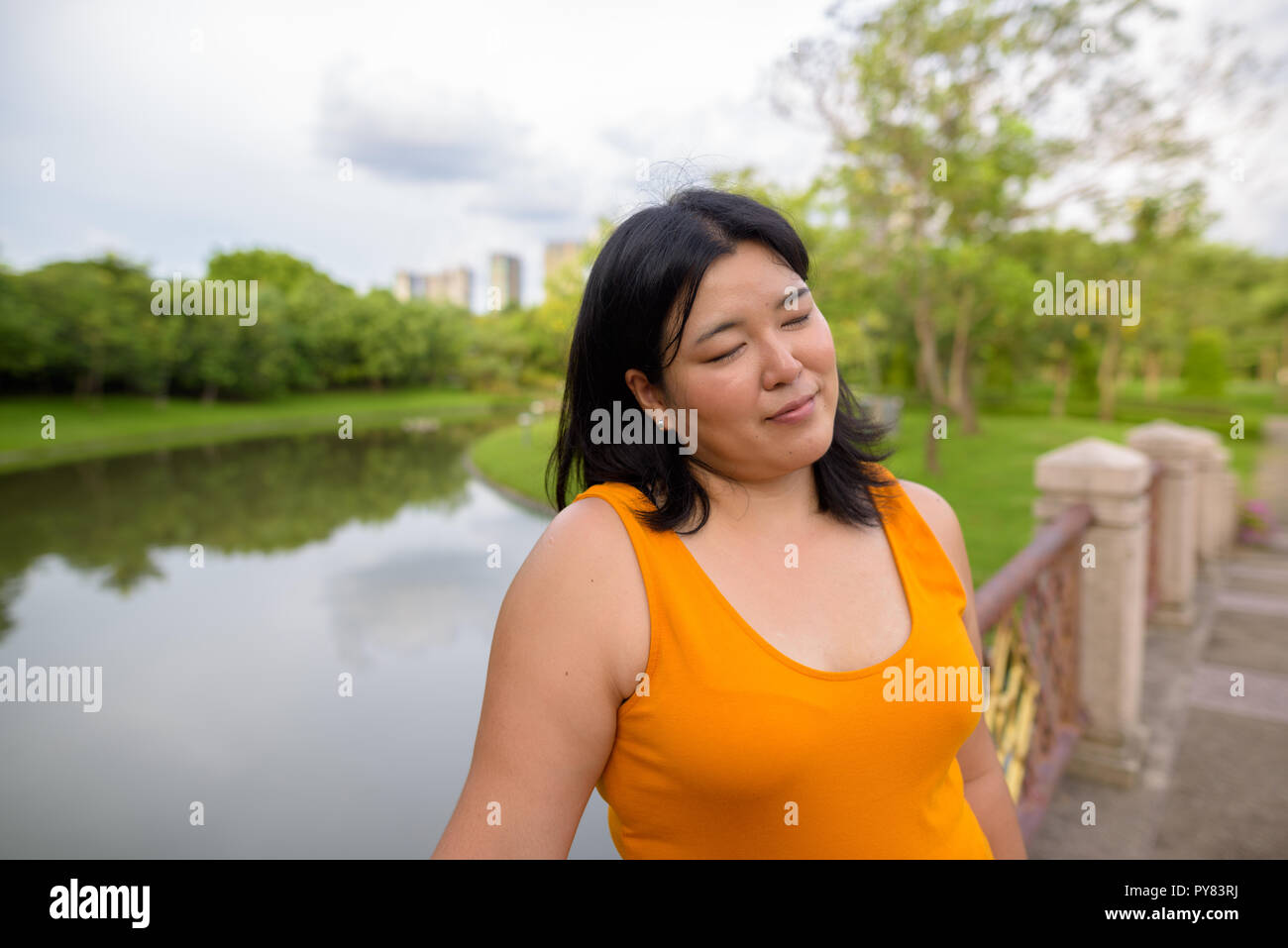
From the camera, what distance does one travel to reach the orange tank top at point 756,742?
0.93 m

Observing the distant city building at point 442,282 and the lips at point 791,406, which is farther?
the distant city building at point 442,282

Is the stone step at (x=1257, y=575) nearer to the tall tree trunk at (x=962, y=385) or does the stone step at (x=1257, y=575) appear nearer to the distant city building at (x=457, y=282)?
the tall tree trunk at (x=962, y=385)

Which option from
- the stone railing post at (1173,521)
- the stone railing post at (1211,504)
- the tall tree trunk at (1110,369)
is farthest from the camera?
the tall tree trunk at (1110,369)

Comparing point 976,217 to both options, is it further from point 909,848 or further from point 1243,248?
point 1243,248

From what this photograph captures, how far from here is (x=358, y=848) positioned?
3.85 meters

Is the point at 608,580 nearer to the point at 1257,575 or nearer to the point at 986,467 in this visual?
the point at 1257,575

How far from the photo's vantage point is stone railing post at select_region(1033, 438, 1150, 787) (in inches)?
123

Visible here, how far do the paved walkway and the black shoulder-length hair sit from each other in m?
2.44

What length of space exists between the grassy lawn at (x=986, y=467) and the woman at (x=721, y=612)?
179 inches

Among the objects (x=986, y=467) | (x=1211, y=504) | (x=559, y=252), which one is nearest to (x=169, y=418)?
(x=559, y=252)

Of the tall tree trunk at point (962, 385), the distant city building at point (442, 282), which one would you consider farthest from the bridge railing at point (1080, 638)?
the distant city building at point (442, 282)

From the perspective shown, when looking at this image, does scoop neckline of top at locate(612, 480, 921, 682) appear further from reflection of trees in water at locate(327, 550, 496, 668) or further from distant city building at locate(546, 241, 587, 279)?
distant city building at locate(546, 241, 587, 279)

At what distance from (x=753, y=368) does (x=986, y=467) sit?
15.7 m
